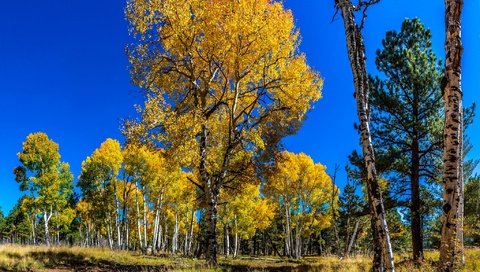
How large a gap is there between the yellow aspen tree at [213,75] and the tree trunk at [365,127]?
5.75 metres

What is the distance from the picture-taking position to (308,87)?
1709 cm

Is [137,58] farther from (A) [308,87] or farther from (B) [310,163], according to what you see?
(B) [310,163]

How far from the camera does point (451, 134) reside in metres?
6.55

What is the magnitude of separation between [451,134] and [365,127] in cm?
212

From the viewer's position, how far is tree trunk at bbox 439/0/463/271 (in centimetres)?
621

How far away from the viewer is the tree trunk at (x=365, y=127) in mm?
7593

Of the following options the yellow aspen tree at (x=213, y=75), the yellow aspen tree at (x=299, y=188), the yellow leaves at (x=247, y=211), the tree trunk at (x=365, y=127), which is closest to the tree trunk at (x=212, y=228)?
the yellow aspen tree at (x=213, y=75)

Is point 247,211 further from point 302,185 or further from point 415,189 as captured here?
point 415,189

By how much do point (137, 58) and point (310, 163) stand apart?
2657 cm

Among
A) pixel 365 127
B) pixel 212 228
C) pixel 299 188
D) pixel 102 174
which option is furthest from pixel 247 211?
pixel 365 127

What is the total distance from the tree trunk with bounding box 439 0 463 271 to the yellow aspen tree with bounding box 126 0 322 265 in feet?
29.2

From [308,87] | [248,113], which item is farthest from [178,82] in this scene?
[308,87]

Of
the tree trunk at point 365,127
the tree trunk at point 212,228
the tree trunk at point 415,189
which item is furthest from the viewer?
the tree trunk at point 415,189

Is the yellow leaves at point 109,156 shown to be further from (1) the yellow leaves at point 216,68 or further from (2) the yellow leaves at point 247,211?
(1) the yellow leaves at point 216,68
